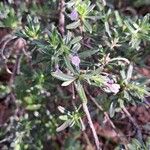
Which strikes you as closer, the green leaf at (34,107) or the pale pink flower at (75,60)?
the pale pink flower at (75,60)

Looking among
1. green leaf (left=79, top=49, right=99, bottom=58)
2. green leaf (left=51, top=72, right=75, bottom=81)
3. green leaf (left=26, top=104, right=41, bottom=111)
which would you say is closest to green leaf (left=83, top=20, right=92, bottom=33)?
green leaf (left=79, top=49, right=99, bottom=58)

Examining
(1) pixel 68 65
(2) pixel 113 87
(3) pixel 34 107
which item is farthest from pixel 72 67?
(3) pixel 34 107

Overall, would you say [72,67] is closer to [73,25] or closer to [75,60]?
[75,60]

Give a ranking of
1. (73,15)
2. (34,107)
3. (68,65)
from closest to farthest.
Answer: (68,65), (73,15), (34,107)

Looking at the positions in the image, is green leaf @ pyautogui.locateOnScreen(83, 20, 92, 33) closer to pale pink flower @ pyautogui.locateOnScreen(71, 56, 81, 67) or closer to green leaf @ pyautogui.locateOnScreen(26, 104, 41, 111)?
pale pink flower @ pyautogui.locateOnScreen(71, 56, 81, 67)

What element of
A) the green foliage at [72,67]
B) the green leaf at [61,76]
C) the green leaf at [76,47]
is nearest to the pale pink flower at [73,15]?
the green foliage at [72,67]

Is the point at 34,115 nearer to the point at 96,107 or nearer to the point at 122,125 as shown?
the point at 96,107

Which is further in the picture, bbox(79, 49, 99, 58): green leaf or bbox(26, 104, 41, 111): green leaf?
bbox(26, 104, 41, 111): green leaf

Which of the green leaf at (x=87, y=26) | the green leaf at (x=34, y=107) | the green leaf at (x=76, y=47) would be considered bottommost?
the green leaf at (x=34, y=107)

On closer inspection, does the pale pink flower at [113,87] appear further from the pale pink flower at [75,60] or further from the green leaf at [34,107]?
the green leaf at [34,107]

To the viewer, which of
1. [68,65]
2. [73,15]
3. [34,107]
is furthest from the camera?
[34,107]

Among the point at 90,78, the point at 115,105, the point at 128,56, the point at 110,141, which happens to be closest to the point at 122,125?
the point at 110,141

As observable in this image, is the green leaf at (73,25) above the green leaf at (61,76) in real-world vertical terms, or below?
above
